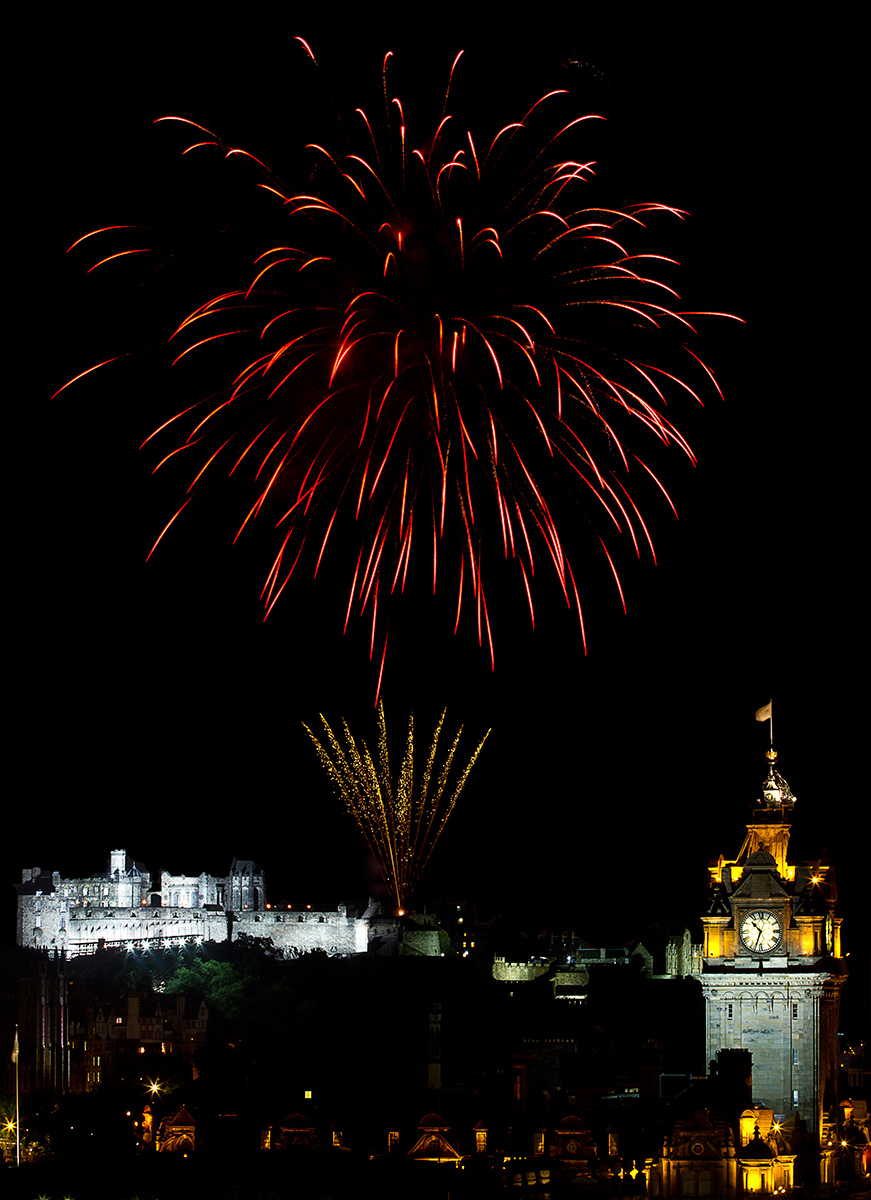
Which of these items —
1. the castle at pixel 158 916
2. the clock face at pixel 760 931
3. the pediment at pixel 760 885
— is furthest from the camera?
the castle at pixel 158 916

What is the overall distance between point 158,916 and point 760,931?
2986 inches

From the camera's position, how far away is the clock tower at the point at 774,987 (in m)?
56.5

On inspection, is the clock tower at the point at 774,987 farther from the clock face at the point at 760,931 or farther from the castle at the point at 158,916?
the castle at the point at 158,916

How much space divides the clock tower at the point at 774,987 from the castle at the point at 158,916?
6779 cm

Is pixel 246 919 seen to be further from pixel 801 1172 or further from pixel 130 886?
pixel 801 1172

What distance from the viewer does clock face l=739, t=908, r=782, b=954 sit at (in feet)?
187

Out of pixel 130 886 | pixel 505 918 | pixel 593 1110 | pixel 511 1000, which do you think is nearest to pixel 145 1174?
pixel 593 1110

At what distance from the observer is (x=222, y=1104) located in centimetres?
5725

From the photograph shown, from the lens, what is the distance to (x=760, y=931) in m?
57.1

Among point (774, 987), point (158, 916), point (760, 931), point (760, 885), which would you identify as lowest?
point (158, 916)

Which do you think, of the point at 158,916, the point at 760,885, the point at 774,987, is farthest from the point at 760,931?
the point at 158,916

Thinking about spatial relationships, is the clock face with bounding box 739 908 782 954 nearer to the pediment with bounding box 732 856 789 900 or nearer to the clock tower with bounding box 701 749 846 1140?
the clock tower with bounding box 701 749 846 1140

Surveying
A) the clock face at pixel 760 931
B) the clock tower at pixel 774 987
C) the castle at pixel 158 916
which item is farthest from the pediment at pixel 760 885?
the castle at pixel 158 916

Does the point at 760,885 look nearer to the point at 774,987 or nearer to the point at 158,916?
the point at 774,987
